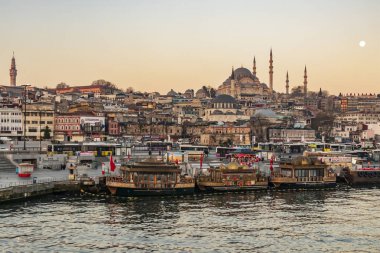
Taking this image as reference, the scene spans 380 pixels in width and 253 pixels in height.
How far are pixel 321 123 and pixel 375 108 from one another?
55543mm

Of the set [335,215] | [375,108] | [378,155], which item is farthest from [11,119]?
[375,108]

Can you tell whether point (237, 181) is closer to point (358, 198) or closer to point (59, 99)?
point (358, 198)

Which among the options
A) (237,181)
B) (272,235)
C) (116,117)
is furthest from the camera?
(116,117)

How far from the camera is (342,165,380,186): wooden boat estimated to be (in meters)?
51.9

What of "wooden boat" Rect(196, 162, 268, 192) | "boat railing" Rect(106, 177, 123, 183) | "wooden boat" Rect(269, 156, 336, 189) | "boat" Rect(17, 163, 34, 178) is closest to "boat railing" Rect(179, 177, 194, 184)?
"wooden boat" Rect(196, 162, 268, 192)

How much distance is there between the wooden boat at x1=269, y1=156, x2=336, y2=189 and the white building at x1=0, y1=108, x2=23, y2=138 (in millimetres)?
52455

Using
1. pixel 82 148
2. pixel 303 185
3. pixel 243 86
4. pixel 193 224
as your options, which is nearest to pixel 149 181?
pixel 193 224

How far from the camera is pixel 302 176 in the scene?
4650 cm

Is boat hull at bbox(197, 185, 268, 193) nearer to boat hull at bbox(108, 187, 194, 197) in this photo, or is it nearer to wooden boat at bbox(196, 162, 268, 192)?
wooden boat at bbox(196, 162, 268, 192)

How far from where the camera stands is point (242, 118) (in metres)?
142

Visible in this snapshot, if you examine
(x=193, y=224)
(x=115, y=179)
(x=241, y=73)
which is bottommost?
(x=193, y=224)

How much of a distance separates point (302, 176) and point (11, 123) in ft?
181

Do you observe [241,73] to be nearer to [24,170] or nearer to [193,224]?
[24,170]

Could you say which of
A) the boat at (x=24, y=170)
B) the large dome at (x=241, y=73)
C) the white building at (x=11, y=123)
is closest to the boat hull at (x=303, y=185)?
the boat at (x=24, y=170)
